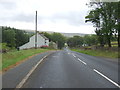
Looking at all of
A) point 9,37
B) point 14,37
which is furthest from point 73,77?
point 14,37

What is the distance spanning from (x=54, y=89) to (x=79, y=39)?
6954 inches

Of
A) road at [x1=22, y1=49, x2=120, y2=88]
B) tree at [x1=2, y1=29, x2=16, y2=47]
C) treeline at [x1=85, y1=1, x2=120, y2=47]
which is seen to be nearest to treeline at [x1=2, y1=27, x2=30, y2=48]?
tree at [x1=2, y1=29, x2=16, y2=47]

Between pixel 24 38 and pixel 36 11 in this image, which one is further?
pixel 24 38

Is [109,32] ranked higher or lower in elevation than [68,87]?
higher

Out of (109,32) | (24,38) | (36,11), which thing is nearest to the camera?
(109,32)

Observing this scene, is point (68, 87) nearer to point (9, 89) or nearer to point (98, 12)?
point (9, 89)

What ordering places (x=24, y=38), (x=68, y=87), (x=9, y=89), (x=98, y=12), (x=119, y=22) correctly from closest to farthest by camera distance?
(x=9, y=89)
(x=68, y=87)
(x=119, y=22)
(x=98, y=12)
(x=24, y=38)

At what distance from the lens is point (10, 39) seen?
372 ft

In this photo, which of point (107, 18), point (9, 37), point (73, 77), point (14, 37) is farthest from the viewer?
point (14, 37)

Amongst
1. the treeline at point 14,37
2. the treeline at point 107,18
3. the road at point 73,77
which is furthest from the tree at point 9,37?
the road at point 73,77

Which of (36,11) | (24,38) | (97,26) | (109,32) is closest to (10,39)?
(24,38)

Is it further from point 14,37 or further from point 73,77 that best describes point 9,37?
point 73,77

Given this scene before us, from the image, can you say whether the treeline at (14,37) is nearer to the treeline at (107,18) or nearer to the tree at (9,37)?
the tree at (9,37)

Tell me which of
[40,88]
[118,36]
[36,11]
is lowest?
[40,88]
